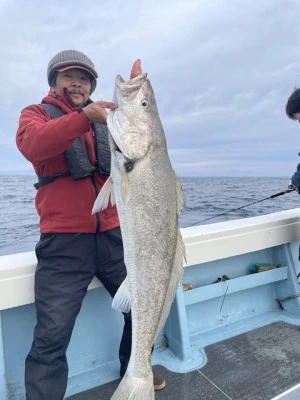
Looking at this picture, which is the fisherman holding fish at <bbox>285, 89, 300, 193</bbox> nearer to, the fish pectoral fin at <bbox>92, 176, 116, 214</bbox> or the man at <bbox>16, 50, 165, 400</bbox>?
the man at <bbox>16, 50, 165, 400</bbox>

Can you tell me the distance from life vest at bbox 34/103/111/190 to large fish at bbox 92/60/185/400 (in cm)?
48

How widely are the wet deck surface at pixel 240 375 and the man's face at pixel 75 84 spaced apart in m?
2.63

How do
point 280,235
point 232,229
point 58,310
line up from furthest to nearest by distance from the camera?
point 280,235
point 232,229
point 58,310

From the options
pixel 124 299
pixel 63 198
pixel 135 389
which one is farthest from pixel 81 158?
pixel 135 389

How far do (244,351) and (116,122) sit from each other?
9.35 feet

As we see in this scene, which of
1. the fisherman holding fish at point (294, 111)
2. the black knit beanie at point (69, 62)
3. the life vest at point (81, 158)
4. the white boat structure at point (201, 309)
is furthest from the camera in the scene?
the fisherman holding fish at point (294, 111)

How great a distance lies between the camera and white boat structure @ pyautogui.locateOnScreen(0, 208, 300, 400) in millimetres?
3125

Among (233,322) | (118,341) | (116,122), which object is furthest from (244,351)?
(116,122)

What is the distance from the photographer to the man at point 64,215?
7.71ft

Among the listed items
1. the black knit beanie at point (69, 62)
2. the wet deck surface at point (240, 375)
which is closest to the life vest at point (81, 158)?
the black knit beanie at point (69, 62)

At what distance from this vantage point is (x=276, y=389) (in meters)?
3.09

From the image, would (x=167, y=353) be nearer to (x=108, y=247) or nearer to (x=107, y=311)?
(x=107, y=311)

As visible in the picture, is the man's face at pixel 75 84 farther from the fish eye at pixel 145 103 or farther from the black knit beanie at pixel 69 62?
the fish eye at pixel 145 103

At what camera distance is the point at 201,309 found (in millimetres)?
4262
